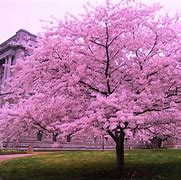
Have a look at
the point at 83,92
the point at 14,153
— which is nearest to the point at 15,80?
the point at 83,92

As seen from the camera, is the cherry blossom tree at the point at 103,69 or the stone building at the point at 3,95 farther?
the stone building at the point at 3,95

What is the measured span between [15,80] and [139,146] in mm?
52655

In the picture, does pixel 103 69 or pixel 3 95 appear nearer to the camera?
pixel 103 69

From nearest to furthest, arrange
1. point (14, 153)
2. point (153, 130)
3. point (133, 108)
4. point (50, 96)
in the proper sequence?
point (133, 108), point (50, 96), point (153, 130), point (14, 153)

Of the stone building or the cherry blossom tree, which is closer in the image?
the cherry blossom tree

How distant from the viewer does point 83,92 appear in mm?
14180

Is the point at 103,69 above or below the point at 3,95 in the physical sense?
below

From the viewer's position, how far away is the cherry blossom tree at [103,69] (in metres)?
13.4

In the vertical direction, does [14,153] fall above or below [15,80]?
below

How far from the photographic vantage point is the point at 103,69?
47.6 feet

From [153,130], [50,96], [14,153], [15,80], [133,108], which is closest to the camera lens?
[133,108]

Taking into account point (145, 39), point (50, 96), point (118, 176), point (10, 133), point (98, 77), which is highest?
point (145, 39)

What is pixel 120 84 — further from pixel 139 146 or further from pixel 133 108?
pixel 139 146

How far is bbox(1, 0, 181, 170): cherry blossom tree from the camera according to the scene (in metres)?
13.4
